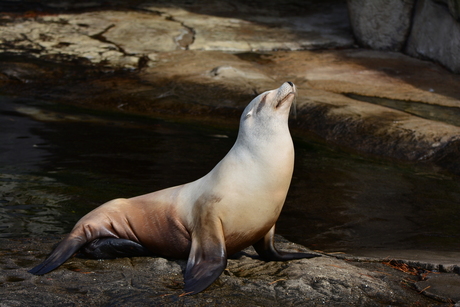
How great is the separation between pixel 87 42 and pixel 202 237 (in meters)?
9.33

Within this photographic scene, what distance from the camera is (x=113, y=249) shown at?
355 cm

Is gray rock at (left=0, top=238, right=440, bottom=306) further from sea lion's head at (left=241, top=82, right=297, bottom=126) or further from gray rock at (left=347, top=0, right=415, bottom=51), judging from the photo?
gray rock at (left=347, top=0, right=415, bottom=51)

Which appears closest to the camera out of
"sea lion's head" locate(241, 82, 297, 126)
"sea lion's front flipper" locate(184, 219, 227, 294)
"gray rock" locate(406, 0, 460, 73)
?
"sea lion's front flipper" locate(184, 219, 227, 294)

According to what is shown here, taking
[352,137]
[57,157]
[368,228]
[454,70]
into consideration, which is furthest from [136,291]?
[454,70]

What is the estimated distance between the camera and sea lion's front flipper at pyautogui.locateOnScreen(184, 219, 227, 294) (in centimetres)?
296

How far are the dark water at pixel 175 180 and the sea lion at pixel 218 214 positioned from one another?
3.00ft

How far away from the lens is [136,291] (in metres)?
Result: 2.85

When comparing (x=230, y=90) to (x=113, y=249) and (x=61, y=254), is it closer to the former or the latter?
(x=113, y=249)

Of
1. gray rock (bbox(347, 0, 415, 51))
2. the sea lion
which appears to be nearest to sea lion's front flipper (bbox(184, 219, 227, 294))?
the sea lion

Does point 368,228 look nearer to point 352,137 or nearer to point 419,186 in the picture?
point 419,186

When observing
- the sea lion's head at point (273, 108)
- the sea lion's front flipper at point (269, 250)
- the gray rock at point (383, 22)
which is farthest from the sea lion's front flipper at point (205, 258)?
the gray rock at point (383, 22)

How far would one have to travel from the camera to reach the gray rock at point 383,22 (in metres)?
11.8

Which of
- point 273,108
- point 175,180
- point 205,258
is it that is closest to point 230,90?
point 175,180

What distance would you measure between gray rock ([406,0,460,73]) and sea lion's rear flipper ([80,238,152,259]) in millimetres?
8215
